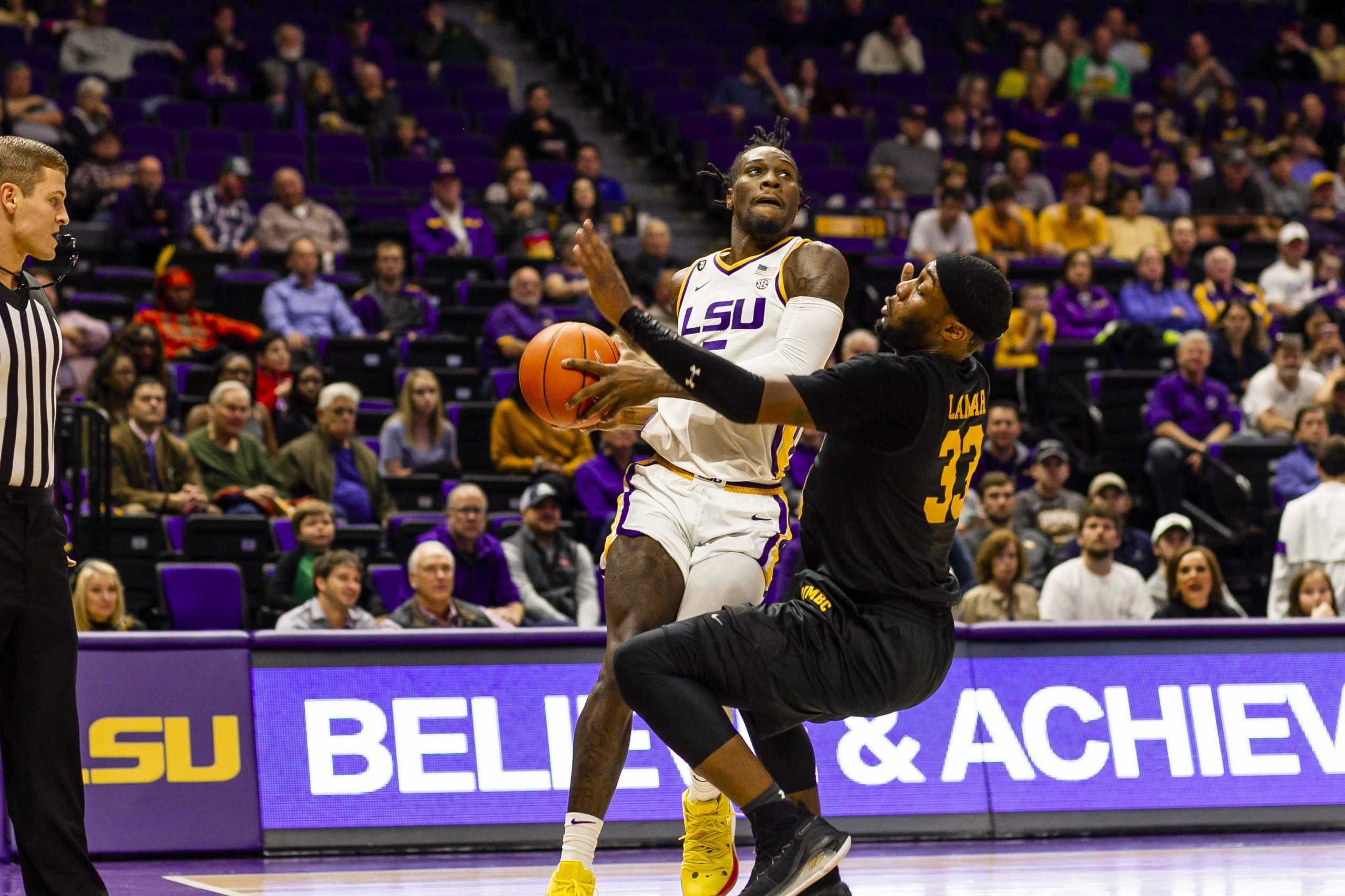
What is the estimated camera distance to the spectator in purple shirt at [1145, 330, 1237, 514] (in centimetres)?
1240

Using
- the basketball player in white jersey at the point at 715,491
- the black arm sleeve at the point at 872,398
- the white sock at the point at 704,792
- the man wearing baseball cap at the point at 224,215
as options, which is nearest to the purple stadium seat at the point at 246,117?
the man wearing baseball cap at the point at 224,215

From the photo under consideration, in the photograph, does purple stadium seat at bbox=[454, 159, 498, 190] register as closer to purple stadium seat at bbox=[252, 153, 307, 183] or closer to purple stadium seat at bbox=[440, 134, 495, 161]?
purple stadium seat at bbox=[440, 134, 495, 161]

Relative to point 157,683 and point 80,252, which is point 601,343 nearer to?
point 157,683

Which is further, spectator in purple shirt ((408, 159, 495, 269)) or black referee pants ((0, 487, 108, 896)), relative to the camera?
spectator in purple shirt ((408, 159, 495, 269))

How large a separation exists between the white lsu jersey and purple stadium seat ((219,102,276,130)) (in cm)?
1080

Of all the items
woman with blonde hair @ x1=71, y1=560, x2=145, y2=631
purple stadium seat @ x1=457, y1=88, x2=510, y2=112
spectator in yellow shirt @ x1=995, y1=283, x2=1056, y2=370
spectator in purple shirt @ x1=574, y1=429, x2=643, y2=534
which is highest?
purple stadium seat @ x1=457, y1=88, x2=510, y2=112

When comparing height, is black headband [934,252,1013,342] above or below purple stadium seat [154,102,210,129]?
below

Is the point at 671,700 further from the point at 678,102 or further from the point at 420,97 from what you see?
the point at 678,102

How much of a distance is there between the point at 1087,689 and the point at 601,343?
3.32 meters

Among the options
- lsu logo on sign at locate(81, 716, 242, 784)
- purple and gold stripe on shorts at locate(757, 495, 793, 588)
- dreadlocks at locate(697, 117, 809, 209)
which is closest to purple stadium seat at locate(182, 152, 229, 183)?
lsu logo on sign at locate(81, 716, 242, 784)

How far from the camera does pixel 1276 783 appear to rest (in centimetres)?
767

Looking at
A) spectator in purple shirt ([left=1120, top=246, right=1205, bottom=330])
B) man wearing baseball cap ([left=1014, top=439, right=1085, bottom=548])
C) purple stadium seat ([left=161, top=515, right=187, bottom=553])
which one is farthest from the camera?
spectator in purple shirt ([left=1120, top=246, right=1205, bottom=330])

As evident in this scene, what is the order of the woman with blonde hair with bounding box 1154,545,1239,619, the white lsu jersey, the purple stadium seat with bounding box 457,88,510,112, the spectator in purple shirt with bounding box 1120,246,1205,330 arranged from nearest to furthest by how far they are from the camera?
1. the white lsu jersey
2. the woman with blonde hair with bounding box 1154,545,1239,619
3. the spectator in purple shirt with bounding box 1120,246,1205,330
4. the purple stadium seat with bounding box 457,88,510,112

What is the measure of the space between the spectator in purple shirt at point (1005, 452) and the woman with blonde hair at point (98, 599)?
18.4 ft
